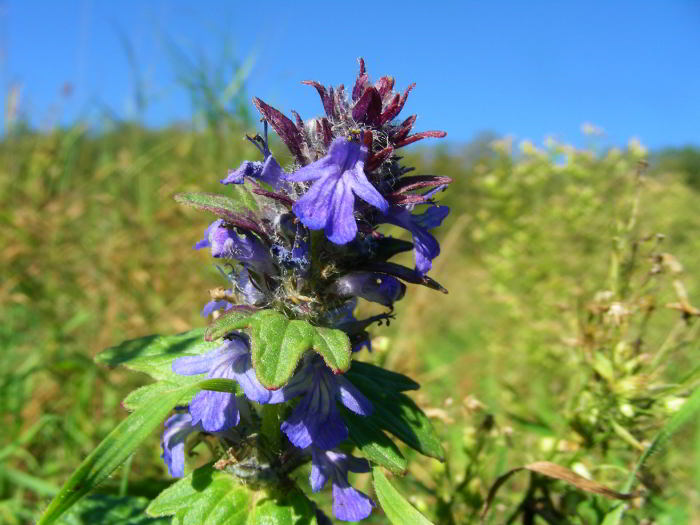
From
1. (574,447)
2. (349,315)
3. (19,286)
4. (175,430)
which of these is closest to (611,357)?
(574,447)

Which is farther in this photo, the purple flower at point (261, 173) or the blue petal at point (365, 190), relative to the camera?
the purple flower at point (261, 173)

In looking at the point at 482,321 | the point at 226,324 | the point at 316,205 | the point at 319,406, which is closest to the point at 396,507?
the point at 319,406

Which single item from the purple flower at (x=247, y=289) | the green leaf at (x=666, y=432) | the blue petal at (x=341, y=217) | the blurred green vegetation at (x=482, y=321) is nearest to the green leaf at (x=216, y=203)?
the purple flower at (x=247, y=289)

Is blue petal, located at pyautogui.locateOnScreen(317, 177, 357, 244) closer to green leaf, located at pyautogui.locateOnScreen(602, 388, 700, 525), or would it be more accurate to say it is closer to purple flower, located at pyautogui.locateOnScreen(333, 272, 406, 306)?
purple flower, located at pyautogui.locateOnScreen(333, 272, 406, 306)

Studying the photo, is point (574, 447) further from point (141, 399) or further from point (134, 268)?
point (134, 268)

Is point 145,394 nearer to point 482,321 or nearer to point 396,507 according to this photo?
point 396,507

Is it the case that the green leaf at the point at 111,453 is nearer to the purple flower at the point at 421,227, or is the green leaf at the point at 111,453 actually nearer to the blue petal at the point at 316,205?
the blue petal at the point at 316,205
